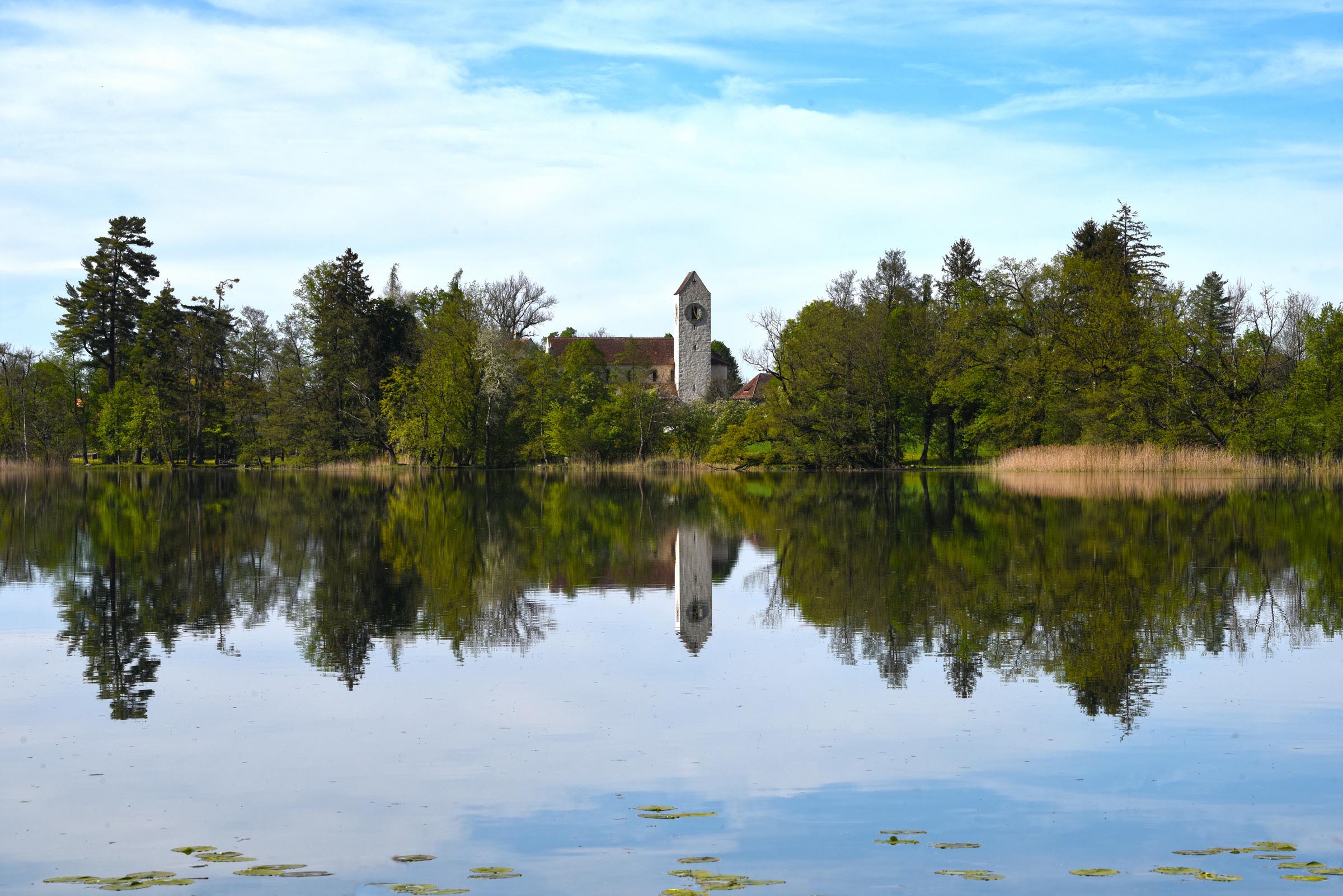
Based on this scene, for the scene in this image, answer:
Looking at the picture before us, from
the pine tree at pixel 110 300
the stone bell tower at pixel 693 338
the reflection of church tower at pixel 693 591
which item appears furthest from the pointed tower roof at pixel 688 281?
the reflection of church tower at pixel 693 591

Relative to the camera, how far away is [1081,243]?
257 feet

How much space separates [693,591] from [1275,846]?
11.1 m

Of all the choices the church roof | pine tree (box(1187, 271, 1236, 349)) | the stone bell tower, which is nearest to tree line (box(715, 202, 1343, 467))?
pine tree (box(1187, 271, 1236, 349))

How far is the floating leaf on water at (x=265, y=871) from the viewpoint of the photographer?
19.6 feet

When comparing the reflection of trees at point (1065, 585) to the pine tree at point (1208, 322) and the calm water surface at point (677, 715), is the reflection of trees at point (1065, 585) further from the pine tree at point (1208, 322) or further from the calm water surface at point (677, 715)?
the pine tree at point (1208, 322)

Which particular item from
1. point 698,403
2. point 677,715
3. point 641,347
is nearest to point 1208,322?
point 698,403

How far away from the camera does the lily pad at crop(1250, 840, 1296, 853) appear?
620 cm

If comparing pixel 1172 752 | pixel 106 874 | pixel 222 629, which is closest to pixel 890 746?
pixel 1172 752

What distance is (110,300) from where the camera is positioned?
8119cm

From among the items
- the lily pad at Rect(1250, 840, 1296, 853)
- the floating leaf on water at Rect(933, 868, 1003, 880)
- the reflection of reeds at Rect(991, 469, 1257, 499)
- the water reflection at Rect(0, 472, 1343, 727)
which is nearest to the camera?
the floating leaf on water at Rect(933, 868, 1003, 880)

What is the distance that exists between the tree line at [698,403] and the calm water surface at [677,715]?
35695mm

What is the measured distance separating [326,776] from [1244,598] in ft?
39.0

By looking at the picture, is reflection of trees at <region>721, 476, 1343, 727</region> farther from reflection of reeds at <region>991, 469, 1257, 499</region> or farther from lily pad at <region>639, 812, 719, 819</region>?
reflection of reeds at <region>991, 469, 1257, 499</region>

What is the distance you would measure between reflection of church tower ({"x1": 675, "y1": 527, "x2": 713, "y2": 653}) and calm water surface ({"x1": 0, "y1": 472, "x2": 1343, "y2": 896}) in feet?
0.58
